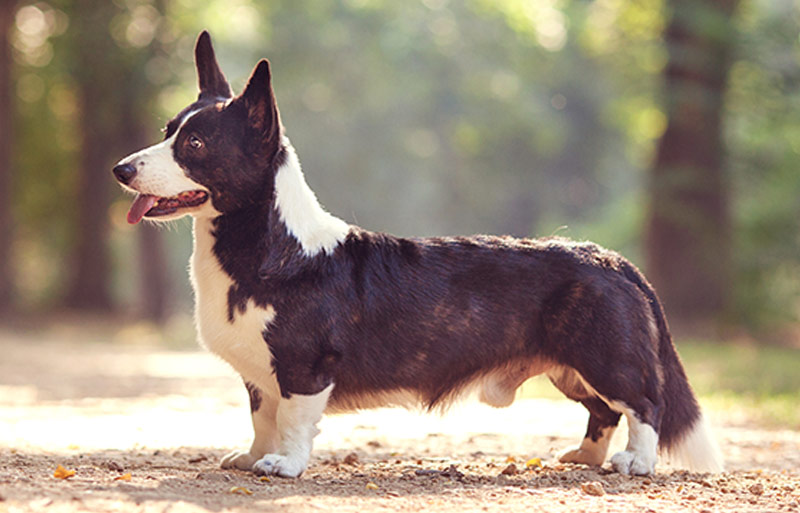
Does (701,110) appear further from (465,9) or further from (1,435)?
(465,9)

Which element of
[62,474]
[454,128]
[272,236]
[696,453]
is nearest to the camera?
[62,474]

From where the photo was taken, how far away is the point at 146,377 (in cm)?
1284

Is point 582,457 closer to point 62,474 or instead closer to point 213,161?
point 213,161

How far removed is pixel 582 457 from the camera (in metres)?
5.70

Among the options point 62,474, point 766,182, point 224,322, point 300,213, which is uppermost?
point 766,182

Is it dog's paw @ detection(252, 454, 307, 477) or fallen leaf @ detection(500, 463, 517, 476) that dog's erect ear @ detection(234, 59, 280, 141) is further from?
fallen leaf @ detection(500, 463, 517, 476)

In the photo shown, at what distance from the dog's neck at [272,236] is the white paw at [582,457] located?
1860 mm

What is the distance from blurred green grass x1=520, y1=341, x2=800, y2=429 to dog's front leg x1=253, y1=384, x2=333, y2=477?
3443 millimetres

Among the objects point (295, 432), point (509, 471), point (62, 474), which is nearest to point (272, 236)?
point (295, 432)

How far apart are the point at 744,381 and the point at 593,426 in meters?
7.45

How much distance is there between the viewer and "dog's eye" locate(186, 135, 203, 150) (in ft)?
16.1

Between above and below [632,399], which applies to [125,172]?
above

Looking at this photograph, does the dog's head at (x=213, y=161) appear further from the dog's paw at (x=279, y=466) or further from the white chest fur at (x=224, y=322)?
the dog's paw at (x=279, y=466)

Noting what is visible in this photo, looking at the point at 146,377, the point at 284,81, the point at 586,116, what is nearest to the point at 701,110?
the point at 146,377
